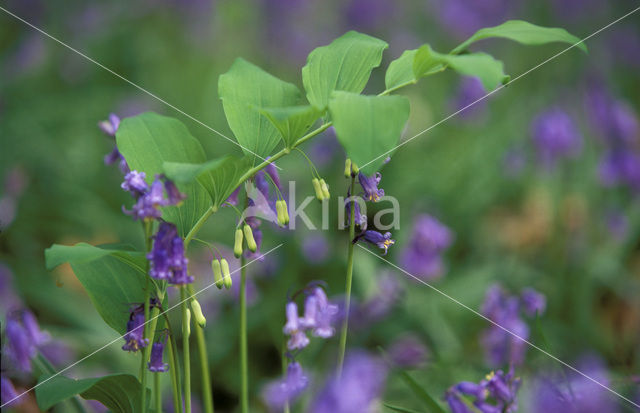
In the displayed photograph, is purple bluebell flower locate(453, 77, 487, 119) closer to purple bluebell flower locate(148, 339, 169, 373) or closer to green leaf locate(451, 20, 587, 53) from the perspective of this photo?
green leaf locate(451, 20, 587, 53)

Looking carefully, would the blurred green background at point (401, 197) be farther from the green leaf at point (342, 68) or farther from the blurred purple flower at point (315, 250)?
the green leaf at point (342, 68)

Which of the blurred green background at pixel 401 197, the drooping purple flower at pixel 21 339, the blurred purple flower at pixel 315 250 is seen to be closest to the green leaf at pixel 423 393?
the blurred green background at pixel 401 197

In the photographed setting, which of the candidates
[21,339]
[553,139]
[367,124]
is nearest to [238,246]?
[367,124]

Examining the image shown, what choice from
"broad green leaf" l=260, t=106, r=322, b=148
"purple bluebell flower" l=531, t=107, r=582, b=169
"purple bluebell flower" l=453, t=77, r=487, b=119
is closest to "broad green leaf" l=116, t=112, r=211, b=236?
"broad green leaf" l=260, t=106, r=322, b=148

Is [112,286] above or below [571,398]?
above

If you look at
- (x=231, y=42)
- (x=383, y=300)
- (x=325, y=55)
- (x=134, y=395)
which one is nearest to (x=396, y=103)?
(x=325, y=55)

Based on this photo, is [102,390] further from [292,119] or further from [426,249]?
[426,249]
